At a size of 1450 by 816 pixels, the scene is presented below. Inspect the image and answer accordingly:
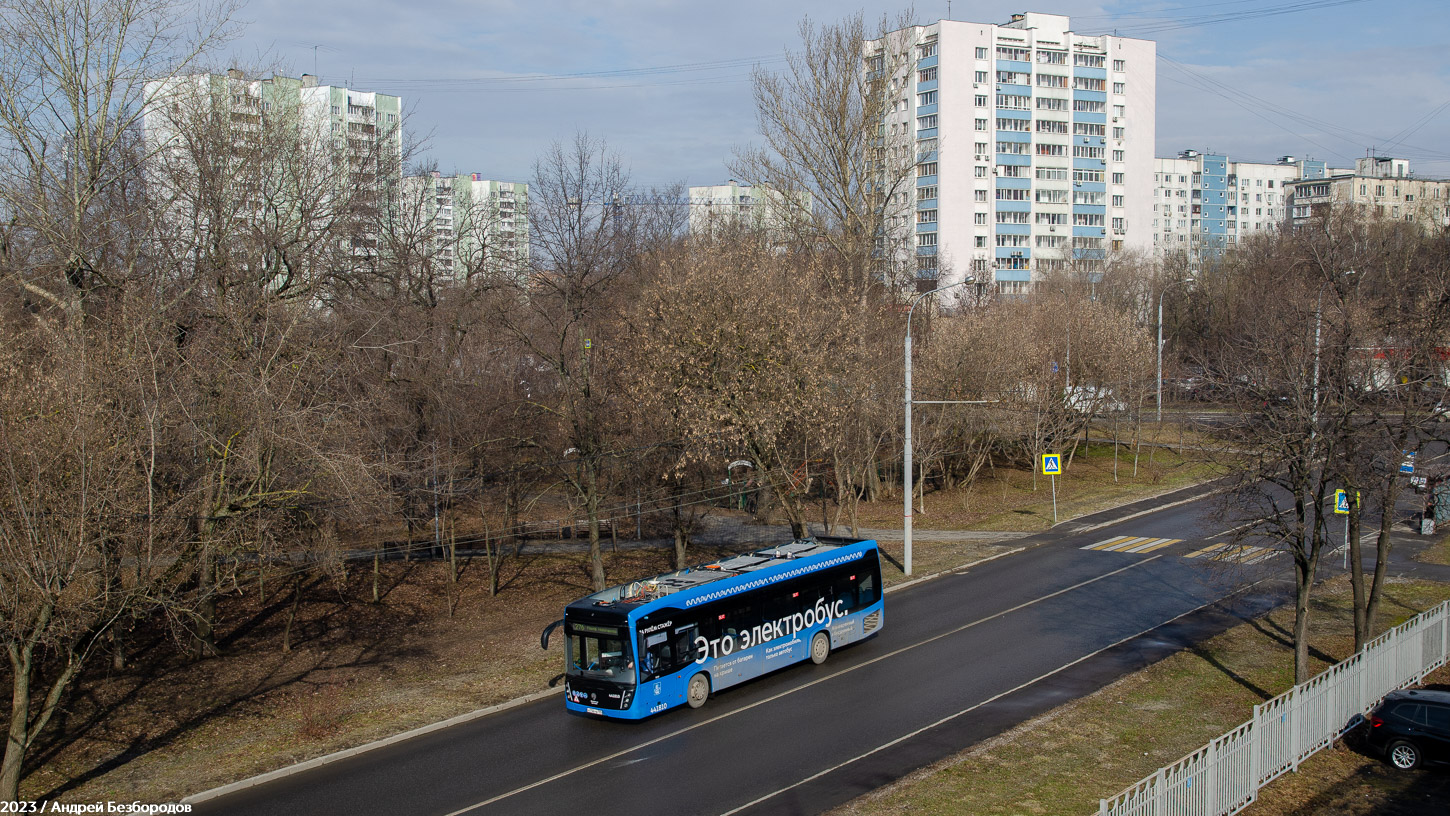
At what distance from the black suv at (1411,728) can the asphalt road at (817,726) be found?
4311 millimetres

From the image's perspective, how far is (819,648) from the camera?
66.8 ft

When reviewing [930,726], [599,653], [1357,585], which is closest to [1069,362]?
[1357,585]

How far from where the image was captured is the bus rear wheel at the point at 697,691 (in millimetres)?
17766

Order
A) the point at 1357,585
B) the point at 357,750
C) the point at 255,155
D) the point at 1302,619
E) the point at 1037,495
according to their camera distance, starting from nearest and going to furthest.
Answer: the point at 357,750
the point at 1302,619
the point at 1357,585
the point at 255,155
the point at 1037,495

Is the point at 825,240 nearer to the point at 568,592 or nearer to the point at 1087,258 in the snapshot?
the point at 568,592

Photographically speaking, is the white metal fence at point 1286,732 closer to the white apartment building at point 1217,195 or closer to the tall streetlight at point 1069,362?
the tall streetlight at point 1069,362

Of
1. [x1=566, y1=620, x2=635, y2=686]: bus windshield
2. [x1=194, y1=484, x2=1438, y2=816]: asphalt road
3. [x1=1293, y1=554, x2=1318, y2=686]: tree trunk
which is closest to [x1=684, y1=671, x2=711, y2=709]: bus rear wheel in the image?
[x1=194, y1=484, x2=1438, y2=816]: asphalt road

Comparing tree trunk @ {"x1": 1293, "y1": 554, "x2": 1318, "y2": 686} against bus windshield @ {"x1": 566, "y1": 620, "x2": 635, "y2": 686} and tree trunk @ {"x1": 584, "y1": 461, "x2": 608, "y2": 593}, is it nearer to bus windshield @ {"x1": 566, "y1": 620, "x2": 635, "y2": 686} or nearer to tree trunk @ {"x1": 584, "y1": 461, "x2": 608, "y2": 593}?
bus windshield @ {"x1": 566, "y1": 620, "x2": 635, "y2": 686}

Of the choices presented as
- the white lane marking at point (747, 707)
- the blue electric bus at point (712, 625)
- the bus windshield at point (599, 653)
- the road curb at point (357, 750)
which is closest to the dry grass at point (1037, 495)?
the white lane marking at point (747, 707)

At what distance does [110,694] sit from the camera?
1884 cm

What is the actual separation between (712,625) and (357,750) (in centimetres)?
640

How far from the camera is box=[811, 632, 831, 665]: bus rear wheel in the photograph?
20.2m

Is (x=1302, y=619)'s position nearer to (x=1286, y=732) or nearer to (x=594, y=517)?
(x=1286, y=732)

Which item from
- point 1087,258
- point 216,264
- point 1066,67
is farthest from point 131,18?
point 1066,67
